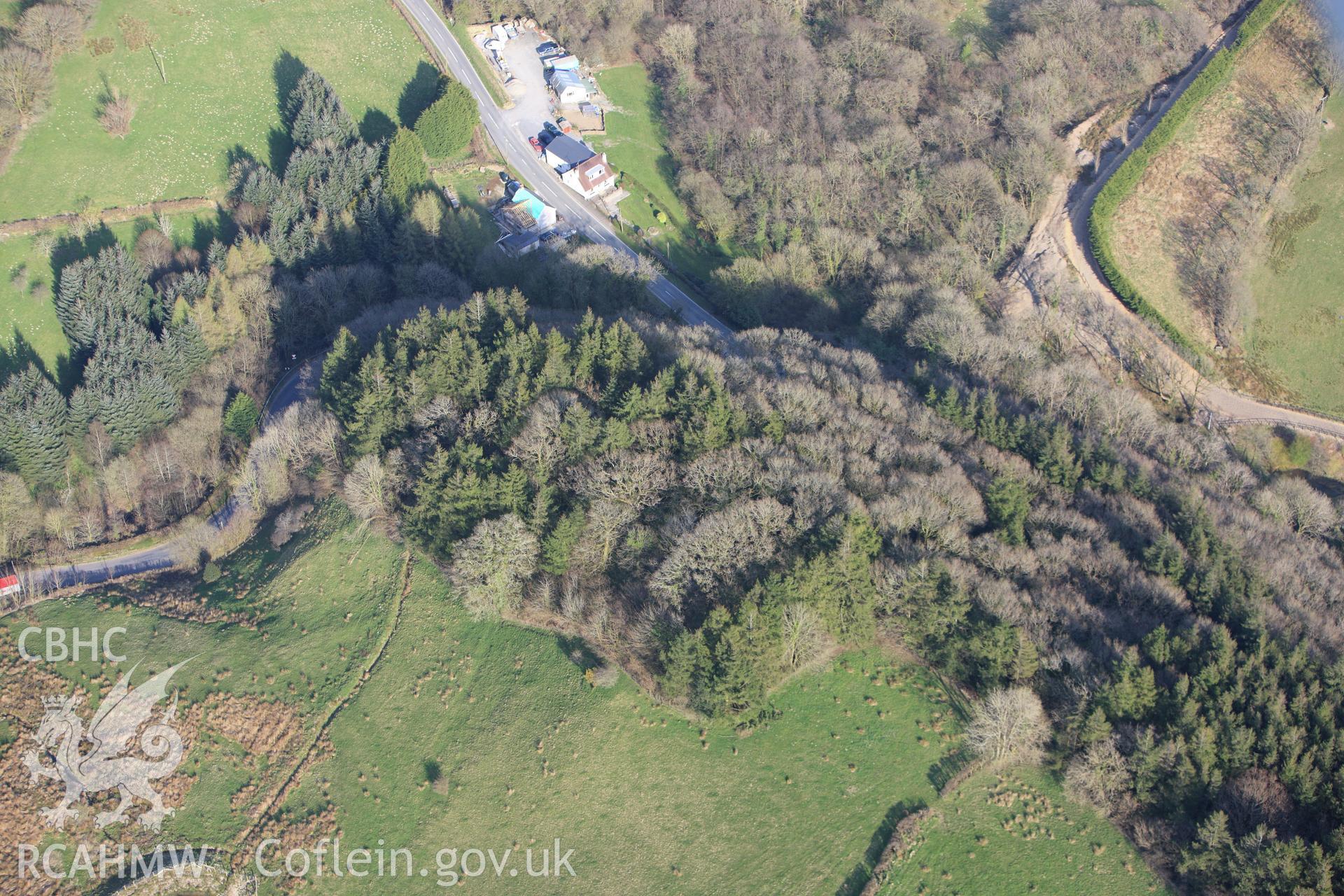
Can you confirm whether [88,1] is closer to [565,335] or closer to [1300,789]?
[565,335]

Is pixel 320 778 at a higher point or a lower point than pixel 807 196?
lower

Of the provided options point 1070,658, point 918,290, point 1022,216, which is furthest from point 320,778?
point 1022,216

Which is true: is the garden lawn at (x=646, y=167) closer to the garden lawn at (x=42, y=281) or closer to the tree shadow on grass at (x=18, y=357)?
the garden lawn at (x=42, y=281)

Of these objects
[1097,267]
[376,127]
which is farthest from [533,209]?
[1097,267]

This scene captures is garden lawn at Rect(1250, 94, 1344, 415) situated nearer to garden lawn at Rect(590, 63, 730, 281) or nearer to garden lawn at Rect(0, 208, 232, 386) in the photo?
garden lawn at Rect(590, 63, 730, 281)

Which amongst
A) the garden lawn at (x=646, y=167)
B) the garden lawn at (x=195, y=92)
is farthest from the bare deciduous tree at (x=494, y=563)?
the garden lawn at (x=195, y=92)

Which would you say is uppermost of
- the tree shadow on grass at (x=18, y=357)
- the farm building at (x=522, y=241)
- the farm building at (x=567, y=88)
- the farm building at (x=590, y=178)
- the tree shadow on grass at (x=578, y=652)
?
the farm building at (x=567, y=88)
